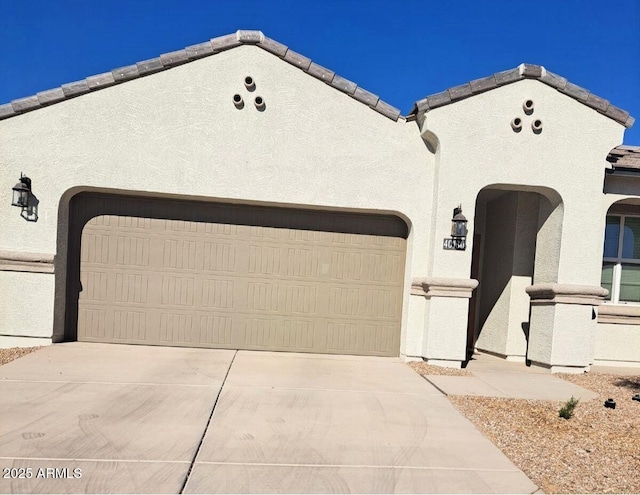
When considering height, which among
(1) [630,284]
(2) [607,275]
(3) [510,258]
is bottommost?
(1) [630,284]

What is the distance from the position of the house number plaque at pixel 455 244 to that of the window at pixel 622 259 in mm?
3571

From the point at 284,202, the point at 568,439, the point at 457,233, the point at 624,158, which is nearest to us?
the point at 568,439

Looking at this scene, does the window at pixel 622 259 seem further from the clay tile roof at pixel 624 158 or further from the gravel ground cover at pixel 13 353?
the gravel ground cover at pixel 13 353

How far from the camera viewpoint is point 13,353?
6785 millimetres

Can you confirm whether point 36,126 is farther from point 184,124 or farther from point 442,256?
point 442,256

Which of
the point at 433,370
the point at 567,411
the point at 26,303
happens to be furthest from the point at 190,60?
the point at 567,411

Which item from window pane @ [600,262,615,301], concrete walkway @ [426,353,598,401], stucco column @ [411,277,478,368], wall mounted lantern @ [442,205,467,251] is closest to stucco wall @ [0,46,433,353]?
stucco column @ [411,277,478,368]

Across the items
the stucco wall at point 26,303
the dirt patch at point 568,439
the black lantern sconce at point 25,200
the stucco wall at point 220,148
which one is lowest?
the dirt patch at point 568,439

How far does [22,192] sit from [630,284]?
11203 millimetres

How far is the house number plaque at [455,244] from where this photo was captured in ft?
24.1

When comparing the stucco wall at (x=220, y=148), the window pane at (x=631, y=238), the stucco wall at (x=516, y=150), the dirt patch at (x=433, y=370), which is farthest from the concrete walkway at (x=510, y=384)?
the window pane at (x=631, y=238)

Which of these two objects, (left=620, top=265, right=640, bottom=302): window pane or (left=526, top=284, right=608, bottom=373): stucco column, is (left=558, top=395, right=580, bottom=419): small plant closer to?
(left=526, top=284, right=608, bottom=373): stucco column

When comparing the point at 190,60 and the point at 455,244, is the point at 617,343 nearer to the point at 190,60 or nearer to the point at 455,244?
the point at 455,244

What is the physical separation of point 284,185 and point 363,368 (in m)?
3.27
